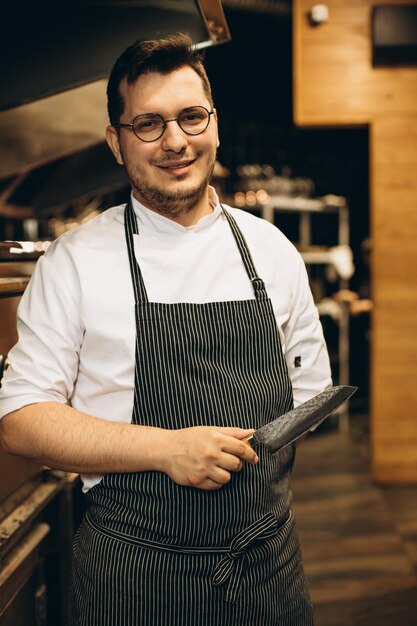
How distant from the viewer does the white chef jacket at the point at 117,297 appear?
1250mm

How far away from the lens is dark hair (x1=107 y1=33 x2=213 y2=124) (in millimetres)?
1312

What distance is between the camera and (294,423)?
121 centimetres

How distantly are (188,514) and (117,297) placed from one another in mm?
443

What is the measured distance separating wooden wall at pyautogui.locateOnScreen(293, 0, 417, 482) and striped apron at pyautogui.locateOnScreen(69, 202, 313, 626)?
9.72ft

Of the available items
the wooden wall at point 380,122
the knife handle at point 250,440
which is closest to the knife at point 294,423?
the knife handle at point 250,440

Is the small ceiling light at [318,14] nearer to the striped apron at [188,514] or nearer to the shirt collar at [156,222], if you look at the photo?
the shirt collar at [156,222]

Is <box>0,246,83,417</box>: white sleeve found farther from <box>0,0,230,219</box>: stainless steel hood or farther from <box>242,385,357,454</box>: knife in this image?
<box>0,0,230,219</box>: stainless steel hood

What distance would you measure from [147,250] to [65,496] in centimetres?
83

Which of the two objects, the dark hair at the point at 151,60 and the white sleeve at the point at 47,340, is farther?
the dark hair at the point at 151,60

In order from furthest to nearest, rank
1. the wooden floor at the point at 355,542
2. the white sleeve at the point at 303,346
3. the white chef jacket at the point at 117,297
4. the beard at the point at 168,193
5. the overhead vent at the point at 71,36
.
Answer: the wooden floor at the point at 355,542, the overhead vent at the point at 71,36, the white sleeve at the point at 303,346, the beard at the point at 168,193, the white chef jacket at the point at 117,297

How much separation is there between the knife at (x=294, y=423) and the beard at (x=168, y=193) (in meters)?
A: 0.49

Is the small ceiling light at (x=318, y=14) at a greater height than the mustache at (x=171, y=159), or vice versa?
the small ceiling light at (x=318, y=14)

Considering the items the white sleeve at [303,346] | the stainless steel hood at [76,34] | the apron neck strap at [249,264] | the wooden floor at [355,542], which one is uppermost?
the stainless steel hood at [76,34]

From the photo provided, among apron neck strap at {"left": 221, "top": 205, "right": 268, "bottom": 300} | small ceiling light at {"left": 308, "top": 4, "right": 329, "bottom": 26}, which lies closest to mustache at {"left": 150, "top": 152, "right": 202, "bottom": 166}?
apron neck strap at {"left": 221, "top": 205, "right": 268, "bottom": 300}
